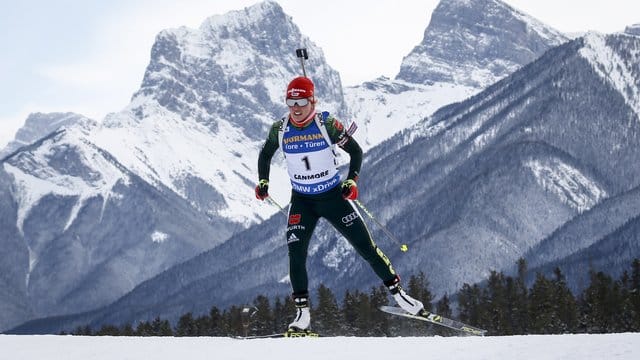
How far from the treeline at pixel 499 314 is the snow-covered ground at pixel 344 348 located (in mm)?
49370

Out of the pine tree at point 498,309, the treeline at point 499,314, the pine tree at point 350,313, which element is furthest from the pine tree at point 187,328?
the pine tree at point 498,309

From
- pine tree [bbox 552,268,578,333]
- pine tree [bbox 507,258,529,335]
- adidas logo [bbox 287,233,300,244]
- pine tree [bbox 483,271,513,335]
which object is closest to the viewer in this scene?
adidas logo [bbox 287,233,300,244]

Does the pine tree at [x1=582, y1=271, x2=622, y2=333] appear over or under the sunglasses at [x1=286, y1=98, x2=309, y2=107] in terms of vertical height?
over

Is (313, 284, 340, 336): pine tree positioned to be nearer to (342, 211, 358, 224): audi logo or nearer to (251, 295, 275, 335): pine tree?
(251, 295, 275, 335): pine tree

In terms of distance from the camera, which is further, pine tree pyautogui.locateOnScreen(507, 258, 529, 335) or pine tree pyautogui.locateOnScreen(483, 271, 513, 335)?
pine tree pyautogui.locateOnScreen(507, 258, 529, 335)

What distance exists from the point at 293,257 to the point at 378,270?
56.6 inches

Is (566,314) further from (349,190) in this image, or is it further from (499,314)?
(349,190)

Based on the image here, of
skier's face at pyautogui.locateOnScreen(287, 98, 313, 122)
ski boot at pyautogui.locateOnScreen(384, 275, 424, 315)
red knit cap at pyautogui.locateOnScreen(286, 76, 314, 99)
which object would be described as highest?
red knit cap at pyautogui.locateOnScreen(286, 76, 314, 99)

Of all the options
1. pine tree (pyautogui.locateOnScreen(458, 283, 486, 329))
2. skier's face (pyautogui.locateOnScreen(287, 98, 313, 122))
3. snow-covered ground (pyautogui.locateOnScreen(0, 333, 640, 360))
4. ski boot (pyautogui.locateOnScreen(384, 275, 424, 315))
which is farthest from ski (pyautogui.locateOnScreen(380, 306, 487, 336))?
pine tree (pyautogui.locateOnScreen(458, 283, 486, 329))

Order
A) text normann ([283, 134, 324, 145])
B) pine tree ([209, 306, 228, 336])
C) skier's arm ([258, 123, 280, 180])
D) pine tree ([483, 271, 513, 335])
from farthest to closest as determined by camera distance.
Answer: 1. pine tree ([209, 306, 228, 336])
2. pine tree ([483, 271, 513, 335])
3. skier's arm ([258, 123, 280, 180])
4. text normann ([283, 134, 324, 145])

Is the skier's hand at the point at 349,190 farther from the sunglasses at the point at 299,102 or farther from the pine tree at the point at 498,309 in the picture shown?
the pine tree at the point at 498,309

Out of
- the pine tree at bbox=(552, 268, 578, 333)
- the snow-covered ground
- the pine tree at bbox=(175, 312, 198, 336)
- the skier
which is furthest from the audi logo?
the pine tree at bbox=(175, 312, 198, 336)

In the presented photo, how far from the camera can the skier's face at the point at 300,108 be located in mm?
14109

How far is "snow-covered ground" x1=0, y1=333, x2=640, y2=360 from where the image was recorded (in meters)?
9.70
